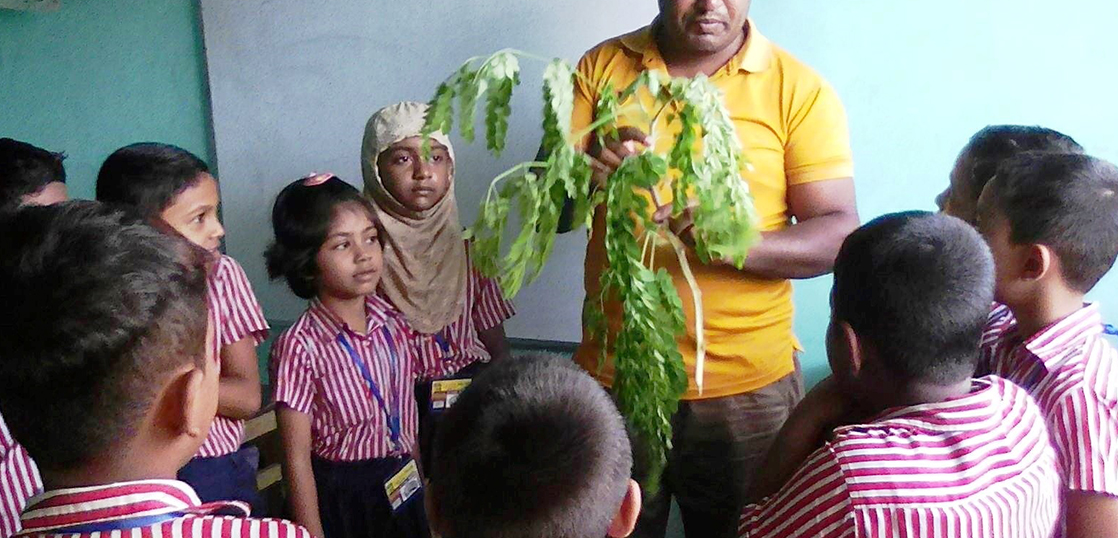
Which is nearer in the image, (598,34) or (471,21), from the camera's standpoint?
(598,34)

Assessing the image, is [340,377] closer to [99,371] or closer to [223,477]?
[223,477]

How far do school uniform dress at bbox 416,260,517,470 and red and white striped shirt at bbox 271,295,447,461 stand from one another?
106mm

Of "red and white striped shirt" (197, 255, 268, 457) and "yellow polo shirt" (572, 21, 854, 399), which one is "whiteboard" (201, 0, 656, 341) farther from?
"red and white striped shirt" (197, 255, 268, 457)

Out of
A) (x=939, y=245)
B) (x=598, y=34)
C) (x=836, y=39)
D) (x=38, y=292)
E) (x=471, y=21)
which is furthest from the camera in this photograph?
(x=471, y=21)

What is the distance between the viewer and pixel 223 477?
6.34 feet

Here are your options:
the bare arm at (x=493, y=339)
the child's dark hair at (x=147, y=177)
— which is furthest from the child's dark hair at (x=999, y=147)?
the child's dark hair at (x=147, y=177)

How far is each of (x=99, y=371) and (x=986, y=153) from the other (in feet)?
5.47

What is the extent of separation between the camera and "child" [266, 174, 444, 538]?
2.08 metres

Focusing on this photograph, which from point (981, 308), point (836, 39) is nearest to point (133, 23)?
point (836, 39)

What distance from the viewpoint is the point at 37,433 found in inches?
37.3

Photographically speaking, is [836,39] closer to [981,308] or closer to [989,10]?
[989,10]

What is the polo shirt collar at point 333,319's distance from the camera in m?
2.12

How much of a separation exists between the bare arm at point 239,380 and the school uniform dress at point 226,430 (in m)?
0.02

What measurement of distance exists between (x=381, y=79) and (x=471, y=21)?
1.35 ft
